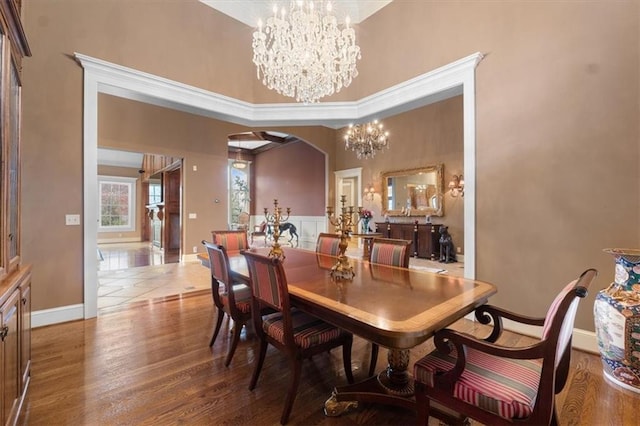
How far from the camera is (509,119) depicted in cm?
292

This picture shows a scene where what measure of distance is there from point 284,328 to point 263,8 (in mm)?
5093

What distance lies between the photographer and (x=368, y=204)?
834cm

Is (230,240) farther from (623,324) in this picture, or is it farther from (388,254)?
(623,324)

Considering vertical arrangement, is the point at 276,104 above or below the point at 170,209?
above

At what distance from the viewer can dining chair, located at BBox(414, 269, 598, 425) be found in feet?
3.49

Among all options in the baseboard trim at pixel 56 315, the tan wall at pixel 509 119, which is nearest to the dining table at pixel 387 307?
the tan wall at pixel 509 119

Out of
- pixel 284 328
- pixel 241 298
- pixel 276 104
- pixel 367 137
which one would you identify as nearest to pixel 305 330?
pixel 284 328

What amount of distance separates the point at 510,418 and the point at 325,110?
432cm

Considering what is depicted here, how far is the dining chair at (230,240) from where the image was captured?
3514 millimetres

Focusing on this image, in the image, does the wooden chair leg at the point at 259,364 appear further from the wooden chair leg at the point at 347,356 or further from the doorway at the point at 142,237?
the doorway at the point at 142,237

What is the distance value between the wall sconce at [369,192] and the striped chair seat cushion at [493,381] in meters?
6.87

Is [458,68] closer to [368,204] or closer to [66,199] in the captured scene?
[66,199]

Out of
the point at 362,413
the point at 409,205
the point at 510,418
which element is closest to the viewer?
the point at 510,418

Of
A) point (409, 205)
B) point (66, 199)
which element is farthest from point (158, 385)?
point (409, 205)
